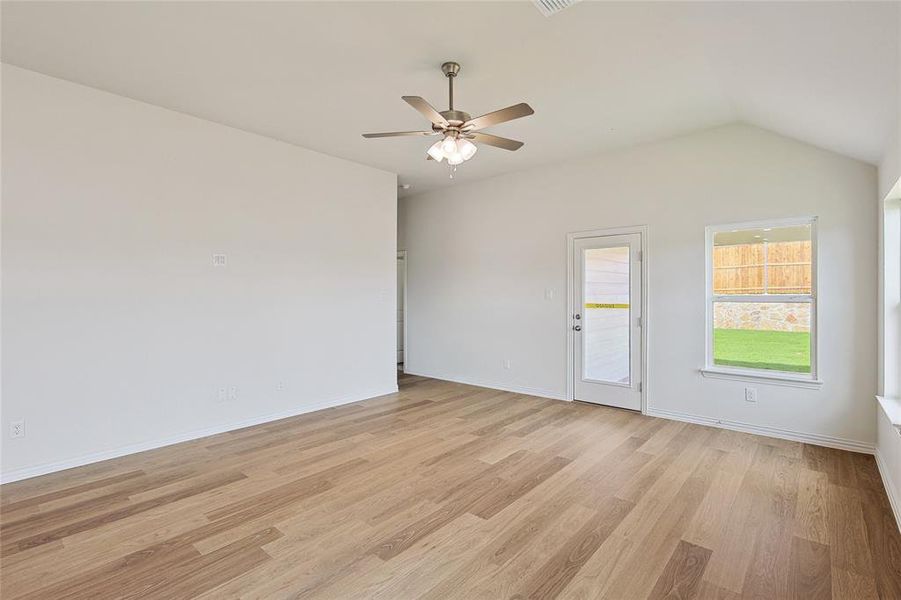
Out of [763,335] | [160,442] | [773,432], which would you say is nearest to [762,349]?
[763,335]

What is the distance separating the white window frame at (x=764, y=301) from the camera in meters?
3.89

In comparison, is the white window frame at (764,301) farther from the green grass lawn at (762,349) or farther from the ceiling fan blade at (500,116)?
the ceiling fan blade at (500,116)

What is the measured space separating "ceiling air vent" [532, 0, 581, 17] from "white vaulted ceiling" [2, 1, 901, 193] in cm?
15

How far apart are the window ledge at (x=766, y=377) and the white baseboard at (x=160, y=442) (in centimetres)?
418

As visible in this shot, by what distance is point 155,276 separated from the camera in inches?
152

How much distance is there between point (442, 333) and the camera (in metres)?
6.93

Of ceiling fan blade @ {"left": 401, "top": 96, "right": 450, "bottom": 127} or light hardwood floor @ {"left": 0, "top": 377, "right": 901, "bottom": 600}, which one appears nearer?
light hardwood floor @ {"left": 0, "top": 377, "right": 901, "bottom": 600}

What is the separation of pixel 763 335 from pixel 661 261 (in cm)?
121

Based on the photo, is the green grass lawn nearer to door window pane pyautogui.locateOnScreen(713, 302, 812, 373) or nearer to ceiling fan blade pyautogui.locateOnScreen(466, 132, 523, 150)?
door window pane pyautogui.locateOnScreen(713, 302, 812, 373)

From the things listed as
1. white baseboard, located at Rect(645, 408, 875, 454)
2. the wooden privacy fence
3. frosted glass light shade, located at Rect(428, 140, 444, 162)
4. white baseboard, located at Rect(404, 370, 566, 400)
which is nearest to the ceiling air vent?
frosted glass light shade, located at Rect(428, 140, 444, 162)

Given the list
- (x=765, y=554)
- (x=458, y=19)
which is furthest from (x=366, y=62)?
(x=765, y=554)

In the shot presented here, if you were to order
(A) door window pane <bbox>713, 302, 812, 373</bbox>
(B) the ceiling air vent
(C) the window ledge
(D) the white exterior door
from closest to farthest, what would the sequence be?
(B) the ceiling air vent, (C) the window ledge, (A) door window pane <bbox>713, 302, 812, 373</bbox>, (D) the white exterior door

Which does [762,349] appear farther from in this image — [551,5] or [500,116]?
[551,5]

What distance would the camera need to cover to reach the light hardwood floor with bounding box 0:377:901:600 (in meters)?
2.05
